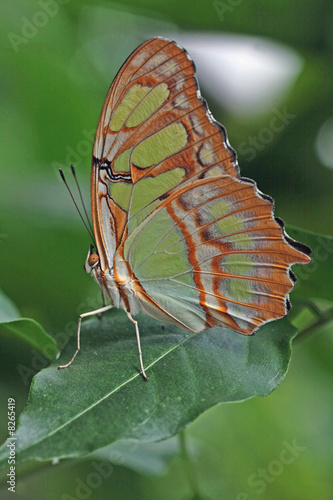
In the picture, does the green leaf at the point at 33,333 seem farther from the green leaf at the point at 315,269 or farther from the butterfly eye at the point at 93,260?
the green leaf at the point at 315,269

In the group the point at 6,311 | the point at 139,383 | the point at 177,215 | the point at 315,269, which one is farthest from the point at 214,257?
the point at 6,311

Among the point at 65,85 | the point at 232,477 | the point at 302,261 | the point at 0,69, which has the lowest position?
the point at 232,477

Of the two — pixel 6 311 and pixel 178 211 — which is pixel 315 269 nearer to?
pixel 178 211

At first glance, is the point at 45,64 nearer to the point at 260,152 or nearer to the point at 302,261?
the point at 260,152

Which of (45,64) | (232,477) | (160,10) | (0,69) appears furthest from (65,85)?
(232,477)

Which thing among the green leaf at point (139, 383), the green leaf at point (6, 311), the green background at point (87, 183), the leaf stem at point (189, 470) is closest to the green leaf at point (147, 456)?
the green background at point (87, 183)

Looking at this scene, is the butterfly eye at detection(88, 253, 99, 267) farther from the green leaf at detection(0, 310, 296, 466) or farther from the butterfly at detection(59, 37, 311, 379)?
the green leaf at detection(0, 310, 296, 466)

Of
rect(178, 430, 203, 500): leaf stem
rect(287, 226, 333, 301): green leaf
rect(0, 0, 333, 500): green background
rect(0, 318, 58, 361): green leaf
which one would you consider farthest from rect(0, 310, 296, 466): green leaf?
rect(0, 0, 333, 500): green background
